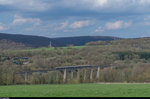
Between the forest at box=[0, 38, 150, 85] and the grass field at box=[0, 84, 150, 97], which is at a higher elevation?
the grass field at box=[0, 84, 150, 97]

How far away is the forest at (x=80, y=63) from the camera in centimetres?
4991

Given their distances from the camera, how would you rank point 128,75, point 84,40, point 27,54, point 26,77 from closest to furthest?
point 26,77 → point 128,75 → point 27,54 → point 84,40

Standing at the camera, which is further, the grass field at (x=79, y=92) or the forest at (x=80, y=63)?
the forest at (x=80, y=63)

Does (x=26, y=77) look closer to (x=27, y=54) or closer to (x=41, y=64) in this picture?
(x=41, y=64)

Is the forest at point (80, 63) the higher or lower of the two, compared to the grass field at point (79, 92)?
lower

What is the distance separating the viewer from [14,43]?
149 m

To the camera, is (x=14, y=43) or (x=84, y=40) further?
(x=84, y=40)

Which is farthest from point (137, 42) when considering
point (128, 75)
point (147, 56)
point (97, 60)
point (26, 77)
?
point (26, 77)

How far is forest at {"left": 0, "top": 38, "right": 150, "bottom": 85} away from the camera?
49.9m

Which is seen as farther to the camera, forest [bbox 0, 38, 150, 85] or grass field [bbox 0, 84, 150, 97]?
forest [bbox 0, 38, 150, 85]

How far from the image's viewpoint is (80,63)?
93.1m

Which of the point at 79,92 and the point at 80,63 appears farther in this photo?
the point at 80,63

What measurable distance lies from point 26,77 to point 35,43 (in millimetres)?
109955

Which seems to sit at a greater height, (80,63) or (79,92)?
(79,92)
